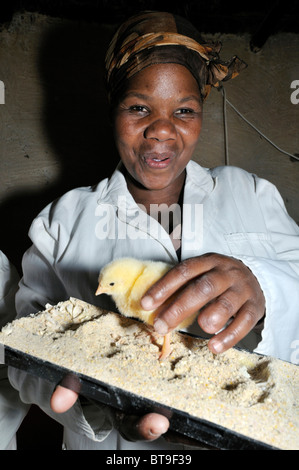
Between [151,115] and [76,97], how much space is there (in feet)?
3.56

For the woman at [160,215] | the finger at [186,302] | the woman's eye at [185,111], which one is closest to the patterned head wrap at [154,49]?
the woman at [160,215]

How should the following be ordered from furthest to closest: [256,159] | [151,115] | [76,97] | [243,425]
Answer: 1. [256,159]
2. [76,97]
3. [151,115]
4. [243,425]

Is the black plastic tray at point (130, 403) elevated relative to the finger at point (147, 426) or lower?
elevated

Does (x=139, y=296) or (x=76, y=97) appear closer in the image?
(x=139, y=296)

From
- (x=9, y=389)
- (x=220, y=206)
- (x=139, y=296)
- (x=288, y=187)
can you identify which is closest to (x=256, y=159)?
(x=288, y=187)

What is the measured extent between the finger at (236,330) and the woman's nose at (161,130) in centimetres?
71

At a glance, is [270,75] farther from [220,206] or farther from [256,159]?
[220,206]

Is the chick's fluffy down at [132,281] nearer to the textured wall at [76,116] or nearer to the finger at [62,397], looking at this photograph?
the finger at [62,397]

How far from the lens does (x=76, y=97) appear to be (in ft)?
7.87

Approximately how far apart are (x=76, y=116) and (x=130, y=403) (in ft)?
6.27

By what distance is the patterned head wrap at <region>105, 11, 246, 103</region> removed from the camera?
4.81ft

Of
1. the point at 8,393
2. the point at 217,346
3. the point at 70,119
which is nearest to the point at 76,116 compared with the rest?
the point at 70,119

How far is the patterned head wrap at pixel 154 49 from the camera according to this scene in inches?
57.7

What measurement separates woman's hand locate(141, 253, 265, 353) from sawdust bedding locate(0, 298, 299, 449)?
110 mm
